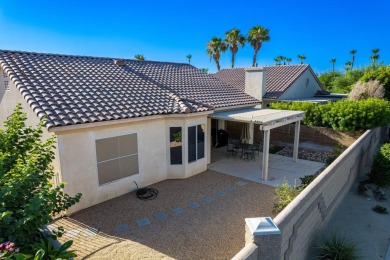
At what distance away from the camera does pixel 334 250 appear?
828 cm

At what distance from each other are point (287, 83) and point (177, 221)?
23.1 m

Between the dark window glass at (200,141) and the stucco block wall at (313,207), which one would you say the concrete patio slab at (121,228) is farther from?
the dark window glass at (200,141)

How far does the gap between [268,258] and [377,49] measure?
72117 millimetres

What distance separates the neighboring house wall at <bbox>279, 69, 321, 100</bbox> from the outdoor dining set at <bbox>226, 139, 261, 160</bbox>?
35.4 ft

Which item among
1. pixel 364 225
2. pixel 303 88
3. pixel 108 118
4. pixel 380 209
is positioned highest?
pixel 303 88

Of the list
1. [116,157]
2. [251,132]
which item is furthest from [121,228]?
[251,132]

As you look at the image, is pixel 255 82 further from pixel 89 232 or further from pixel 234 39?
pixel 234 39

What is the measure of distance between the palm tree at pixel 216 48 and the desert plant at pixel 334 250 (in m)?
51.6

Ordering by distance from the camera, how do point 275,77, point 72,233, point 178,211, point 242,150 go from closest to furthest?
point 72,233 < point 178,211 < point 242,150 < point 275,77

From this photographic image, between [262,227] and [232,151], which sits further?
[232,151]

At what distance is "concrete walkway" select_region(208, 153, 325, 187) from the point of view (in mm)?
14198

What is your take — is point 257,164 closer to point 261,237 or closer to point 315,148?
point 315,148

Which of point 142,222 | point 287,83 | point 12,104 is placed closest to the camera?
point 142,222

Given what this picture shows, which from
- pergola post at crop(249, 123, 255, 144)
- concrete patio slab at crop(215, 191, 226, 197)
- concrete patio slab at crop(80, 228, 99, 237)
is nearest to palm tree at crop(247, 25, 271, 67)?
pergola post at crop(249, 123, 255, 144)
